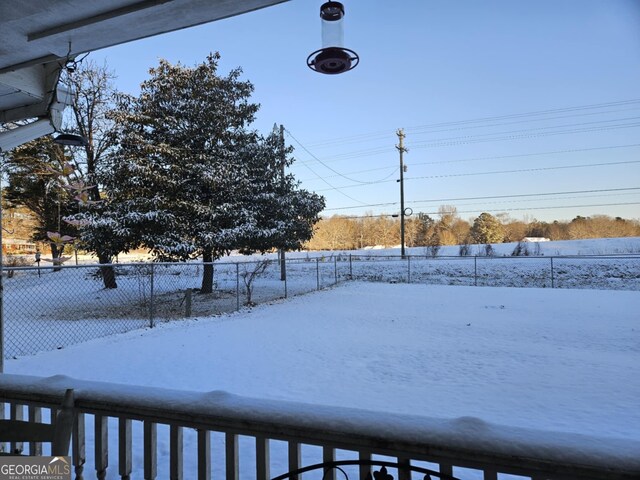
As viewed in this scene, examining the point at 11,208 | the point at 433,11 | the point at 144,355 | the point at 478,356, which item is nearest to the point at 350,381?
the point at 478,356

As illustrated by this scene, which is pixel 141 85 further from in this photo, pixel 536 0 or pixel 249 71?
pixel 536 0

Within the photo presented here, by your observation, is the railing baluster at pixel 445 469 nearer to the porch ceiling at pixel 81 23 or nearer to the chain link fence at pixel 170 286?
the porch ceiling at pixel 81 23

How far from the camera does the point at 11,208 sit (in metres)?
17.0

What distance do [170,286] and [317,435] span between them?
Answer: 1129cm

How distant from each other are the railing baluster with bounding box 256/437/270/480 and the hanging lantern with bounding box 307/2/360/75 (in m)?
2.20

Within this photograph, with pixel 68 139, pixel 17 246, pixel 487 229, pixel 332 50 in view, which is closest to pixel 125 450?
pixel 332 50

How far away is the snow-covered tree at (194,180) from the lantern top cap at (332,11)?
30.2 feet

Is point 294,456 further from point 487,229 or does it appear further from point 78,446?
point 487,229

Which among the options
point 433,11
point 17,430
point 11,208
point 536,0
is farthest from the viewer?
point 11,208

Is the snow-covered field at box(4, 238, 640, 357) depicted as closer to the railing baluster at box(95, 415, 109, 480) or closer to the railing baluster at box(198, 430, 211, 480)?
the railing baluster at box(95, 415, 109, 480)

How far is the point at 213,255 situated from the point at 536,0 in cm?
1029

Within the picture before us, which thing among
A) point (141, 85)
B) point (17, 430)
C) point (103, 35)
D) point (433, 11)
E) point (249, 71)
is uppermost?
point (249, 71)

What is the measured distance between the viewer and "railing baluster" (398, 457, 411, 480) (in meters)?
1.06

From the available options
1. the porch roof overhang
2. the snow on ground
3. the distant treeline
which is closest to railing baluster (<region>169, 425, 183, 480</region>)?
the porch roof overhang
